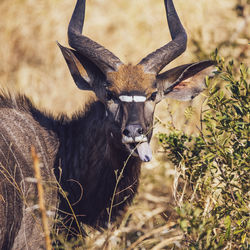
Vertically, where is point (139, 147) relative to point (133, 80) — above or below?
below

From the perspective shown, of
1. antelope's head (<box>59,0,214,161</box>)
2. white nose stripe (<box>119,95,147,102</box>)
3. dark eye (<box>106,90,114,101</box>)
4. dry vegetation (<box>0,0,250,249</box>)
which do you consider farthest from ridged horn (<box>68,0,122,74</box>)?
dry vegetation (<box>0,0,250,249</box>)

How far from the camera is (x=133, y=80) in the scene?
4578 millimetres

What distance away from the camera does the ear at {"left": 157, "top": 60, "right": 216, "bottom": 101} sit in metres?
4.86

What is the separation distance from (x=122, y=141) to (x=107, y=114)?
1.59 feet

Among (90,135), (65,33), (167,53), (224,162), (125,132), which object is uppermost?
(65,33)

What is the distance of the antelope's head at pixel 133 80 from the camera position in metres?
4.27

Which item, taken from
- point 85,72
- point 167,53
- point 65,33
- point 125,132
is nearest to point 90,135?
point 85,72

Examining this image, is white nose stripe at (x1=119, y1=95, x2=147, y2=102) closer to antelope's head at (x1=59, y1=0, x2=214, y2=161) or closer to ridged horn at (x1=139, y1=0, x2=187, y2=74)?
antelope's head at (x1=59, y1=0, x2=214, y2=161)

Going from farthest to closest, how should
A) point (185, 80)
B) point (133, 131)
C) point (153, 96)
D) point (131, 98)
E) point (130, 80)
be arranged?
1. point (185, 80)
2. point (153, 96)
3. point (130, 80)
4. point (131, 98)
5. point (133, 131)

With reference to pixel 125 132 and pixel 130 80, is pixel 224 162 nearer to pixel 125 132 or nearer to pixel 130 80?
pixel 125 132

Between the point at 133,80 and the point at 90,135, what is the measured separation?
676 mm

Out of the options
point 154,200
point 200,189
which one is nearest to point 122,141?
point 200,189

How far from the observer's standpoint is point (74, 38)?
15.9 ft

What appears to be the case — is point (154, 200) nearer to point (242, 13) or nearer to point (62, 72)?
point (242, 13)
